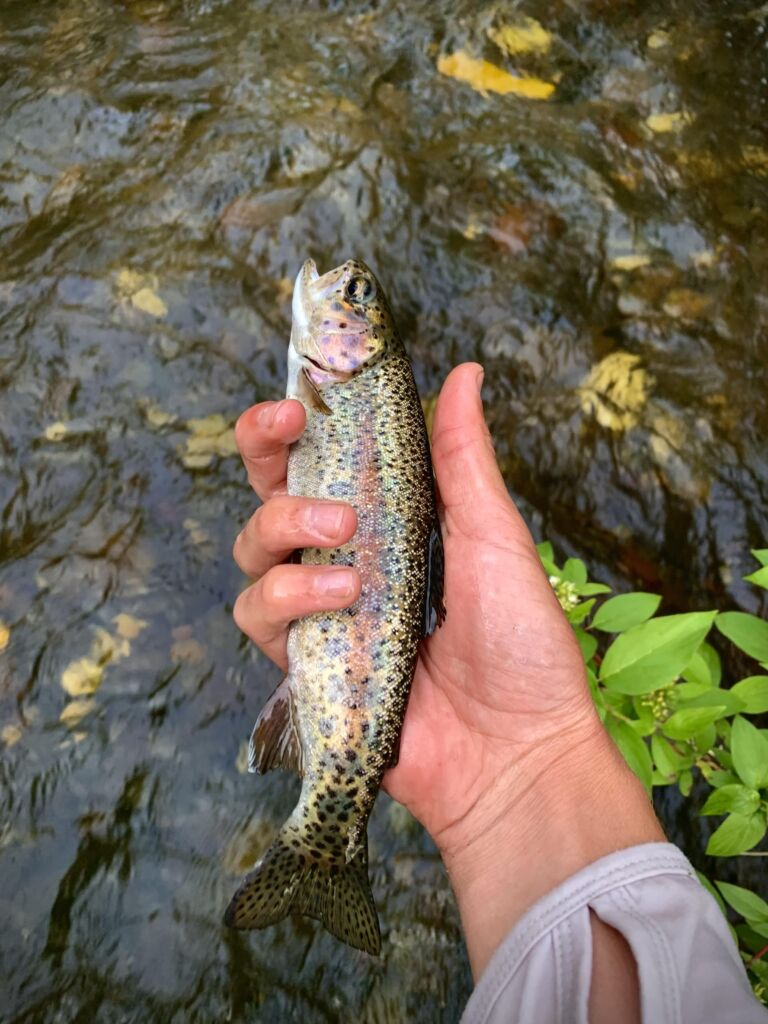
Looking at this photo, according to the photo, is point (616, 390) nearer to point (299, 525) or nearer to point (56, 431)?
point (299, 525)

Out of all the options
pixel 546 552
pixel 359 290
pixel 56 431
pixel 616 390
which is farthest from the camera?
pixel 616 390

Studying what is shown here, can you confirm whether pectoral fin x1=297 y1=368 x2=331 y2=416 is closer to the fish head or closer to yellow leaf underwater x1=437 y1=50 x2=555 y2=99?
the fish head

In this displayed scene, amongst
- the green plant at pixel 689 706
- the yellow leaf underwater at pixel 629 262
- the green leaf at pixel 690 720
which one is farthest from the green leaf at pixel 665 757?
the yellow leaf underwater at pixel 629 262

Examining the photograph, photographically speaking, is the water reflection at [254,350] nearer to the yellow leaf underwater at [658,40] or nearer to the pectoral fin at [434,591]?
the yellow leaf underwater at [658,40]

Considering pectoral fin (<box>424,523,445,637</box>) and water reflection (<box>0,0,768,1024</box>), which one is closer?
pectoral fin (<box>424,523,445,637</box>)

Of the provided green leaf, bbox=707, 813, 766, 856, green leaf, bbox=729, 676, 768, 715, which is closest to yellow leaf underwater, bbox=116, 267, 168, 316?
green leaf, bbox=729, 676, 768, 715

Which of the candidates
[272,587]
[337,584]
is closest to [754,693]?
[337,584]
